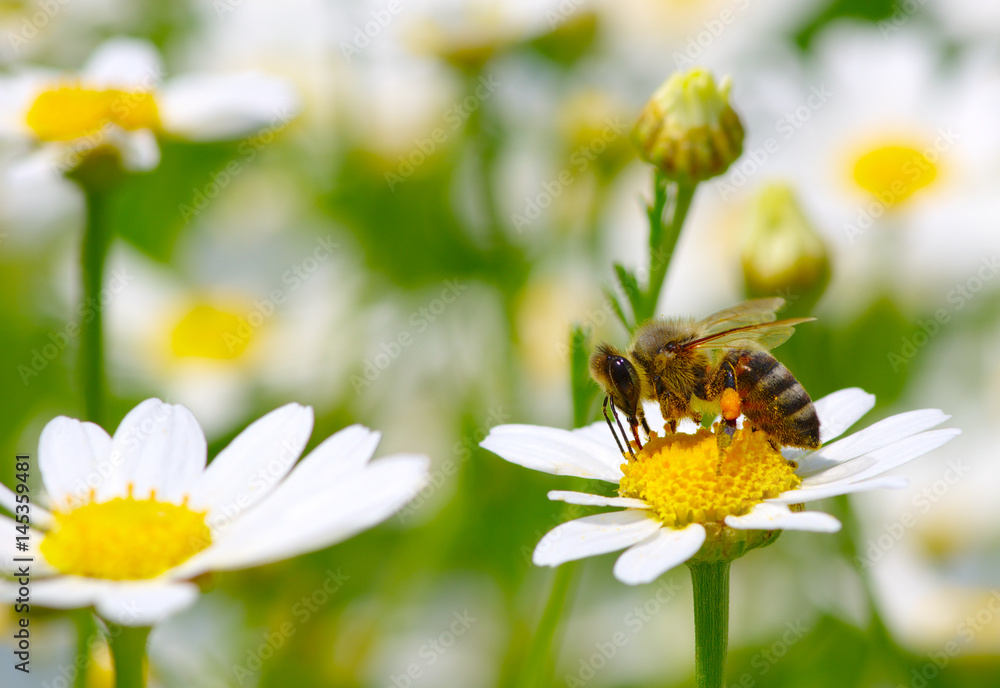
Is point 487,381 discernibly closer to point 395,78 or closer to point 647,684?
point 647,684

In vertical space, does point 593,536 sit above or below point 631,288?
below

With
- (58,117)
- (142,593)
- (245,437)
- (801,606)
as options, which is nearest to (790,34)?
(801,606)

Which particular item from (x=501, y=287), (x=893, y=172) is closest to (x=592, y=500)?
(x=501, y=287)

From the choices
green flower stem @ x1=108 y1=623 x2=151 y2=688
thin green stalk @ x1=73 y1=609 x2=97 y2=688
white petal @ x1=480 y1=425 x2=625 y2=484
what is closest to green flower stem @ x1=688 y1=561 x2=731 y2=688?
white petal @ x1=480 y1=425 x2=625 y2=484

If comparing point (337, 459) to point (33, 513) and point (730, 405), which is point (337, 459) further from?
point (730, 405)

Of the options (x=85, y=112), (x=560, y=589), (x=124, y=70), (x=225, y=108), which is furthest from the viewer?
(x=124, y=70)

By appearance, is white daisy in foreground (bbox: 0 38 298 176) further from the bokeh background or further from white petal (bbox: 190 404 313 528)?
white petal (bbox: 190 404 313 528)
